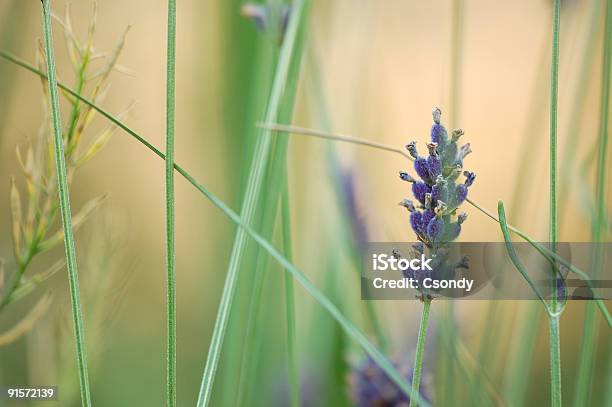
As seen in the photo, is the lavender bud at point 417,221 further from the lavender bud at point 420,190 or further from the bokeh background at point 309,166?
the bokeh background at point 309,166

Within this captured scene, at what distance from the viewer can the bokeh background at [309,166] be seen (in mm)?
661

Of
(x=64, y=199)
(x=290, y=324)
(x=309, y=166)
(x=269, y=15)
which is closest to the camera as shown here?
(x=64, y=199)

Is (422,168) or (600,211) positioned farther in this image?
(600,211)

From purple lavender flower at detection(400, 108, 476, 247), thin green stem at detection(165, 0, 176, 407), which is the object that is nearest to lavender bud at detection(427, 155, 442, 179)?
purple lavender flower at detection(400, 108, 476, 247)

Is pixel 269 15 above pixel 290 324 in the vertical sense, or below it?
above

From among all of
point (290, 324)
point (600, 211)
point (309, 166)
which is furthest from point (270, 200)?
point (309, 166)

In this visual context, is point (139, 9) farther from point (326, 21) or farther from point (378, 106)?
point (378, 106)

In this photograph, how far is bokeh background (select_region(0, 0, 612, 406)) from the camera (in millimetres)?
661

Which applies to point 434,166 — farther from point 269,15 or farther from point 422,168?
point 269,15

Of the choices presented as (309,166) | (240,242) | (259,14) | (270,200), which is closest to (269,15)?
(259,14)

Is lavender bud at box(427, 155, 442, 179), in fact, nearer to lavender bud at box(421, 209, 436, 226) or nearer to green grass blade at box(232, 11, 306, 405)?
lavender bud at box(421, 209, 436, 226)

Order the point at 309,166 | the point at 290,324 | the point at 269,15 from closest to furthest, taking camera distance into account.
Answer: the point at 290,324
the point at 269,15
the point at 309,166

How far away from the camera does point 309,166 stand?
39.4 inches

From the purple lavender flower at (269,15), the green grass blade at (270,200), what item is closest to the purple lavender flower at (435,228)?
the green grass blade at (270,200)
